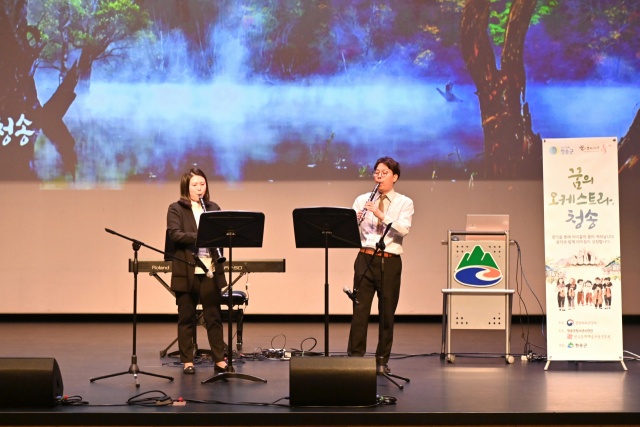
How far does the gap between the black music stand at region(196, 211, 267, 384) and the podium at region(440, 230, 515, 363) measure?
69.3 inches

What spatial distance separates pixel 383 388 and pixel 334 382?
689 millimetres

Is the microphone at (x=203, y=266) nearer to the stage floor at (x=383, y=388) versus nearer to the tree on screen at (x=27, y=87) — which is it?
the stage floor at (x=383, y=388)

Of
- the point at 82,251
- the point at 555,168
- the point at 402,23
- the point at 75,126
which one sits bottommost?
the point at 82,251

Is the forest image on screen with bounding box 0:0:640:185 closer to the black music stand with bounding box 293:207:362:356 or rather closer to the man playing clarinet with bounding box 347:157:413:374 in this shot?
the man playing clarinet with bounding box 347:157:413:374

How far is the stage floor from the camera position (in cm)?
326

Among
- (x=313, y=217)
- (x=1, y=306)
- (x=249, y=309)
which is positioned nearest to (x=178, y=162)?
(x=249, y=309)

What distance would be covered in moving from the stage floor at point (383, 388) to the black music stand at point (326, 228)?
635 mm

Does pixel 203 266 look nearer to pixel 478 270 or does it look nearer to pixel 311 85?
pixel 478 270

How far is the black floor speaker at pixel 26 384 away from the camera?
3.30 metres

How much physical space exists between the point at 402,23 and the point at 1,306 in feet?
18.5

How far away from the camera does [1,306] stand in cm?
715

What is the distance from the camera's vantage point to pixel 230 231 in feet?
12.9

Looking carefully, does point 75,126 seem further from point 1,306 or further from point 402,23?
point 402,23

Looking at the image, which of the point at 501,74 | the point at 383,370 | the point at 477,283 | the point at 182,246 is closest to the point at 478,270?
the point at 477,283
